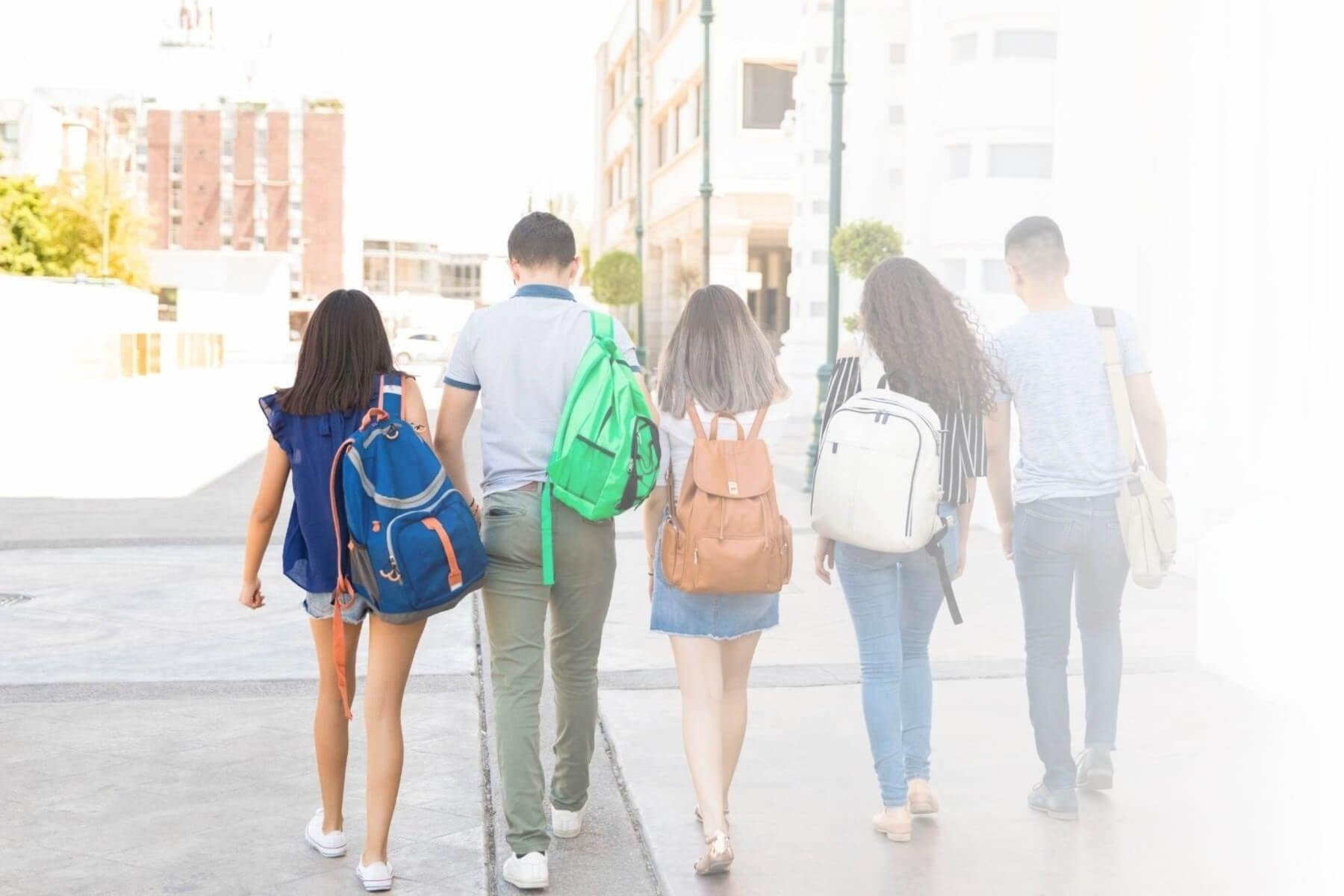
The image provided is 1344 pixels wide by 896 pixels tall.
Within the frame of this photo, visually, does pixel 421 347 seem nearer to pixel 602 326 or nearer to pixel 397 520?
pixel 602 326

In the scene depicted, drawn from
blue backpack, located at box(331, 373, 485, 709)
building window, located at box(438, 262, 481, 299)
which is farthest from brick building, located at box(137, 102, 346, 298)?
blue backpack, located at box(331, 373, 485, 709)

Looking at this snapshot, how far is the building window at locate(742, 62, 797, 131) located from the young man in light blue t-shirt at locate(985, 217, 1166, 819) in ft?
125

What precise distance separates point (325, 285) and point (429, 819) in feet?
360

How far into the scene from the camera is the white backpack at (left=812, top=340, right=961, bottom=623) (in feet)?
15.2

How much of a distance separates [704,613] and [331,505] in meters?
1.13

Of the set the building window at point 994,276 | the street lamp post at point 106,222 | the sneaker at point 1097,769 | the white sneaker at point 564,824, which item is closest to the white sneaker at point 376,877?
the white sneaker at point 564,824

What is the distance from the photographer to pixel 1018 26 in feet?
44.9

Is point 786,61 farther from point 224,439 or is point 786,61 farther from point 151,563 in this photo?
point 151,563

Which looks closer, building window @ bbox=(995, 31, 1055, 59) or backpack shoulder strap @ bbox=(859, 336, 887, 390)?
backpack shoulder strap @ bbox=(859, 336, 887, 390)

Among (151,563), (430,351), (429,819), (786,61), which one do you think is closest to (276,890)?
(429,819)

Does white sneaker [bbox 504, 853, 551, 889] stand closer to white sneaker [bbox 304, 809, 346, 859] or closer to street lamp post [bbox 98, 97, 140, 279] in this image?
white sneaker [bbox 304, 809, 346, 859]

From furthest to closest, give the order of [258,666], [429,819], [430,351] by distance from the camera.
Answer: [430,351] → [258,666] → [429,819]

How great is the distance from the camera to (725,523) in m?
4.50

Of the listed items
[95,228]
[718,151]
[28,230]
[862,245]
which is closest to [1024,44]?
[862,245]
